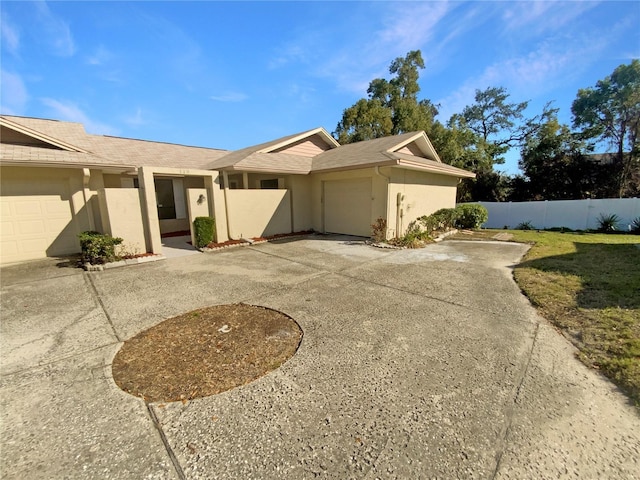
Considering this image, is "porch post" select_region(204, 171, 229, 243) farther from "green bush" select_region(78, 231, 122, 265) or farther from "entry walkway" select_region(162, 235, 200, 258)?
"green bush" select_region(78, 231, 122, 265)

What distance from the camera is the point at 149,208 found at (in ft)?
27.7

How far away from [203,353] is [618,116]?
28.3 m

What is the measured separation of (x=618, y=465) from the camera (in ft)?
6.17

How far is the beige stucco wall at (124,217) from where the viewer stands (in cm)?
791

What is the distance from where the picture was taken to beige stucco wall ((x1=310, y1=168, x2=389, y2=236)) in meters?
10.4

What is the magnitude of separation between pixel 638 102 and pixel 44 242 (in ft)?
104

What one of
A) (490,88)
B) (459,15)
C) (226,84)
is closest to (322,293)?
(459,15)

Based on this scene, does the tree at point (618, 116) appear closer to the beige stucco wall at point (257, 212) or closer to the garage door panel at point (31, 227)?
the beige stucco wall at point (257, 212)

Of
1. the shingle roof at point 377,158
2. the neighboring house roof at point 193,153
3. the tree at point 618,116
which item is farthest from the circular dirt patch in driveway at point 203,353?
the tree at point 618,116

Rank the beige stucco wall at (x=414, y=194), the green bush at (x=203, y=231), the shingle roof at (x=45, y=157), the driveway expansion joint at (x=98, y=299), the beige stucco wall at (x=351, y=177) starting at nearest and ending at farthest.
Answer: the driveway expansion joint at (x=98, y=299) < the shingle roof at (x=45, y=157) < the green bush at (x=203, y=231) < the beige stucco wall at (x=351, y=177) < the beige stucco wall at (x=414, y=194)

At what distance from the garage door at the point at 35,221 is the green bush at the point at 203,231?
3.65 metres

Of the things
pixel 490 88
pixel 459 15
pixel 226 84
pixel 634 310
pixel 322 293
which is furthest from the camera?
pixel 490 88

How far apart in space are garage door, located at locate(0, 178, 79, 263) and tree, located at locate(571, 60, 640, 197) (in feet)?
96.7

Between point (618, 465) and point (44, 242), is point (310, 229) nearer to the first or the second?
point (44, 242)
